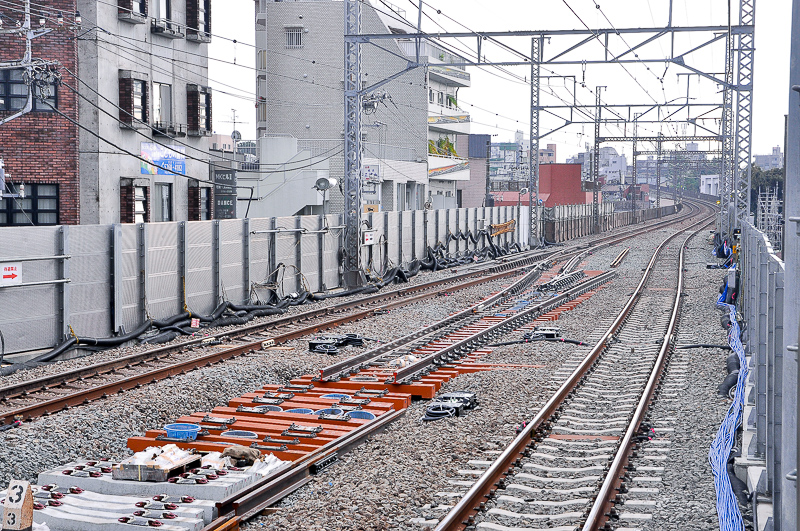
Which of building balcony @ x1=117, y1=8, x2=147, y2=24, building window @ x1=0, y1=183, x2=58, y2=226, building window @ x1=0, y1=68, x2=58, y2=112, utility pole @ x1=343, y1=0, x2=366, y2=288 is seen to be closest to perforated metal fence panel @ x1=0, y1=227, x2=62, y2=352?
building window @ x1=0, y1=183, x2=58, y2=226

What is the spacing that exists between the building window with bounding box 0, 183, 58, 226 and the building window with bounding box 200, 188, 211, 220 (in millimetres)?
6852

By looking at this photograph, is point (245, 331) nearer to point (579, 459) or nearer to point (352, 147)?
point (579, 459)

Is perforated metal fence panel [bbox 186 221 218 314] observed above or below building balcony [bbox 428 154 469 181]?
below

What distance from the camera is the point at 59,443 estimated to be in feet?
29.1

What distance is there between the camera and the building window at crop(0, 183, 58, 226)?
24.7 meters

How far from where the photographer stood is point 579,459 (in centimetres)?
854

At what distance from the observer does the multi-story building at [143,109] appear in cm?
2578

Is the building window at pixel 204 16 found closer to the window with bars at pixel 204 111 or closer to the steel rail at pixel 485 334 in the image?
the window with bars at pixel 204 111

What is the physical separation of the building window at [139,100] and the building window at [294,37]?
26.9 meters

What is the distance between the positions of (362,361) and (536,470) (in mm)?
5537

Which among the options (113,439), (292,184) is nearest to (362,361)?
(113,439)

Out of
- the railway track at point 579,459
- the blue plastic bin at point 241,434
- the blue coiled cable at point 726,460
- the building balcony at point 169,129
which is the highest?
the building balcony at point 169,129

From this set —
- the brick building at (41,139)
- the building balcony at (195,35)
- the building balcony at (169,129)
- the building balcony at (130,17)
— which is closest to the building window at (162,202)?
the building balcony at (169,129)

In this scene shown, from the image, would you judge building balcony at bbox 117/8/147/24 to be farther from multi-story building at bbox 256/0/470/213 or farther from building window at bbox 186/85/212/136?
multi-story building at bbox 256/0/470/213
